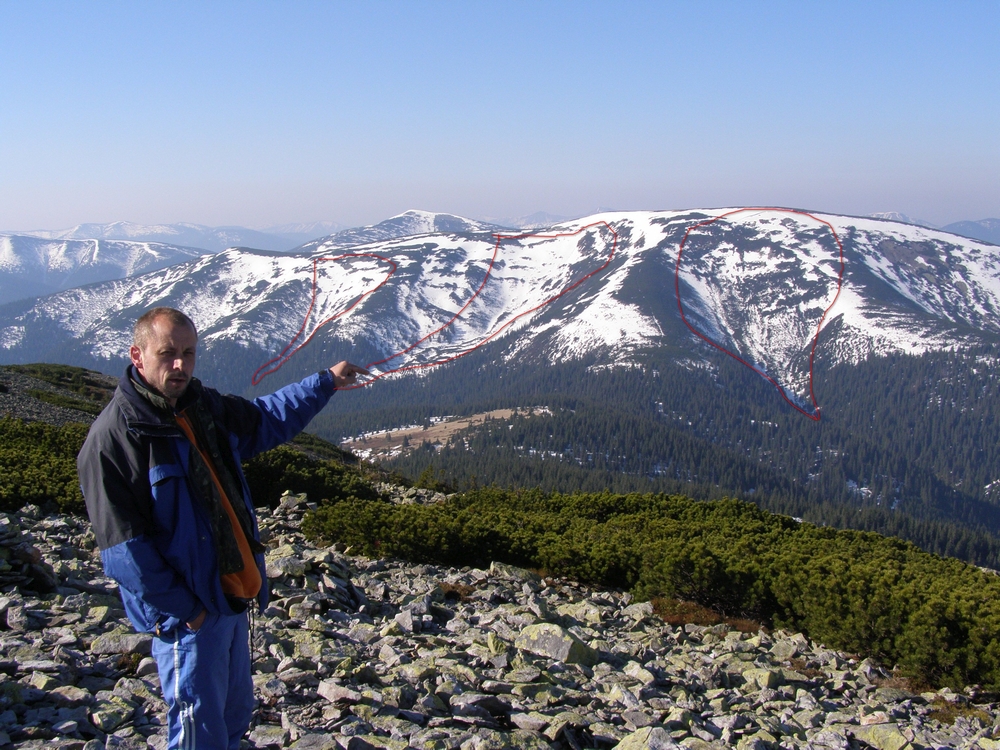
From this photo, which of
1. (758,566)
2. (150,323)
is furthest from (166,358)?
(758,566)

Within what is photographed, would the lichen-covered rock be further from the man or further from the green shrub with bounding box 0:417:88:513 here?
the green shrub with bounding box 0:417:88:513

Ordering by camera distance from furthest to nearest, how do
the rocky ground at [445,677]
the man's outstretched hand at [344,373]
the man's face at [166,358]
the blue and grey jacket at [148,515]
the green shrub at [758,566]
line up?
the green shrub at [758,566]
the rocky ground at [445,677]
the man's outstretched hand at [344,373]
the man's face at [166,358]
the blue and grey jacket at [148,515]

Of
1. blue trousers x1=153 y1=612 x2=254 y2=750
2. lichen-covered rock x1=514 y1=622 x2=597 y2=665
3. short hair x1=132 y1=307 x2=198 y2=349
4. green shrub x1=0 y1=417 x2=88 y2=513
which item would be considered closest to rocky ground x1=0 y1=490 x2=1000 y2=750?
lichen-covered rock x1=514 y1=622 x2=597 y2=665

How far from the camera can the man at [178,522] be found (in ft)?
14.4

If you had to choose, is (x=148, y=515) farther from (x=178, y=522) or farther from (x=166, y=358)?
(x=166, y=358)

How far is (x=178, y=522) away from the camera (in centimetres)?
454

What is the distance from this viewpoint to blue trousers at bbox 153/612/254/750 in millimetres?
4672

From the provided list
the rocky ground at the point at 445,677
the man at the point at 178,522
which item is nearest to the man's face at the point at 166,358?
the man at the point at 178,522

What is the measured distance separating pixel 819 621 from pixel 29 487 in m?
15.5

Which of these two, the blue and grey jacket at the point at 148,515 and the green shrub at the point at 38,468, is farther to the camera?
the green shrub at the point at 38,468

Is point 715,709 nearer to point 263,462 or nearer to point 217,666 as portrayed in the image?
point 217,666

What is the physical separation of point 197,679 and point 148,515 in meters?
1.16

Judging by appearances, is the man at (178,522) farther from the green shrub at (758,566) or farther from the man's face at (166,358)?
the green shrub at (758,566)

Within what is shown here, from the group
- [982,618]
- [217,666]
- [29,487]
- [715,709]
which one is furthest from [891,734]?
[29,487]
